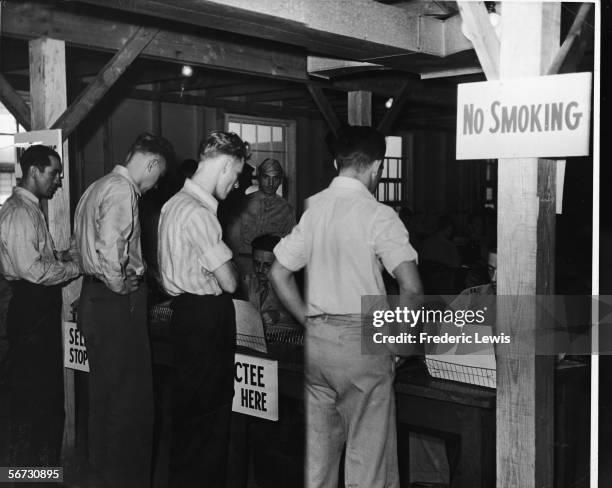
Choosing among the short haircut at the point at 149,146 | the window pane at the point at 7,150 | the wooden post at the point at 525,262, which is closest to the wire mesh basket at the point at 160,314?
the short haircut at the point at 149,146

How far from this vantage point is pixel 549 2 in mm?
3186

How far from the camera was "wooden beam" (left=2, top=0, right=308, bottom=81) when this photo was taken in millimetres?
4910

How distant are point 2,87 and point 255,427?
2.92m

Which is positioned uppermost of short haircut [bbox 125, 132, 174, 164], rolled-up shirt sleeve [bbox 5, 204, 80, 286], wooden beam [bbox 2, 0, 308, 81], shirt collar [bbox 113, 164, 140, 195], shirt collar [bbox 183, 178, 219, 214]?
wooden beam [bbox 2, 0, 308, 81]

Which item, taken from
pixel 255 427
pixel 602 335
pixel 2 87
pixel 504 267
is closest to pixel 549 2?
pixel 504 267

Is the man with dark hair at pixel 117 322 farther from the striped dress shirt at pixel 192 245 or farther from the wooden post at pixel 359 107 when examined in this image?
the wooden post at pixel 359 107

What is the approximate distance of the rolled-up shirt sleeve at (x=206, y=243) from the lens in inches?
148

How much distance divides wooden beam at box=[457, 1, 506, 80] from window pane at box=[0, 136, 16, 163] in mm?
6412

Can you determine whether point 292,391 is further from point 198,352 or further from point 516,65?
point 516,65

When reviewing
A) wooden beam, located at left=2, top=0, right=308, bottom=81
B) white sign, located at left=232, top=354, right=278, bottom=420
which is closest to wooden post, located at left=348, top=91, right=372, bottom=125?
wooden beam, located at left=2, top=0, right=308, bottom=81

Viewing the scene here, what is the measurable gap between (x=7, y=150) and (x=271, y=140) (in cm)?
420

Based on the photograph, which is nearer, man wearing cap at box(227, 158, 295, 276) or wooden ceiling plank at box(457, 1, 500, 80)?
wooden ceiling plank at box(457, 1, 500, 80)

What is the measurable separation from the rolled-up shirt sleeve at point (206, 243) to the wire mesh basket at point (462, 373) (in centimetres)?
111

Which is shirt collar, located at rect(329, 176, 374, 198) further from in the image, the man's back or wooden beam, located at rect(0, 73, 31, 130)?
wooden beam, located at rect(0, 73, 31, 130)
